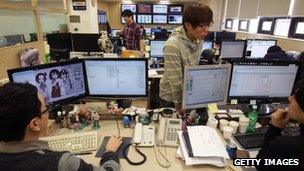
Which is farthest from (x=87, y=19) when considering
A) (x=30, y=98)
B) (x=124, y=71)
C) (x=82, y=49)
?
(x=30, y=98)

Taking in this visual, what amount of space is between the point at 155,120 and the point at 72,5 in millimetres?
4759

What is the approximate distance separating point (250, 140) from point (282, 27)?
12.3 feet

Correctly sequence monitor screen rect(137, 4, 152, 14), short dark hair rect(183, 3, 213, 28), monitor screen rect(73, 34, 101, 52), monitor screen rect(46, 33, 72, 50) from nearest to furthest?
short dark hair rect(183, 3, 213, 28)
monitor screen rect(46, 33, 72, 50)
monitor screen rect(73, 34, 101, 52)
monitor screen rect(137, 4, 152, 14)

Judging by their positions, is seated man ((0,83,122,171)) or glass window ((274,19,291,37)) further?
Result: glass window ((274,19,291,37))

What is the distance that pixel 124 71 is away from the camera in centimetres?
162

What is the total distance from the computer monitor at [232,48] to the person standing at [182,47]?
204 cm

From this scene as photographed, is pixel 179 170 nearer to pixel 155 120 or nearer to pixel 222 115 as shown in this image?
pixel 155 120

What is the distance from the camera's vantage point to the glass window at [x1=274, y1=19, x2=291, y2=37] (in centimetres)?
395

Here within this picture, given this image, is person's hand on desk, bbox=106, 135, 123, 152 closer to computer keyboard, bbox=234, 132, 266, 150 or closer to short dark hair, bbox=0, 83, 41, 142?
short dark hair, bbox=0, 83, 41, 142

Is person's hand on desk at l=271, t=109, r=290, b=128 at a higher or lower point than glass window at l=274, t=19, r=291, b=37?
lower

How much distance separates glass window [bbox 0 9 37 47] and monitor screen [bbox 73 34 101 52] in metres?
0.80

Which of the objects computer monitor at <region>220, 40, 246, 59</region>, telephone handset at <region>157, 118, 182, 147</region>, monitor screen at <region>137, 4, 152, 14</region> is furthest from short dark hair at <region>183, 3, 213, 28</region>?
monitor screen at <region>137, 4, 152, 14</region>

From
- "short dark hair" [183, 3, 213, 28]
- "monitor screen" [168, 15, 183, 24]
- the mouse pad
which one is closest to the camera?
the mouse pad

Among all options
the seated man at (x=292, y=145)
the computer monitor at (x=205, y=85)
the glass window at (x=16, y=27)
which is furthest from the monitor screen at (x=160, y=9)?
the seated man at (x=292, y=145)
